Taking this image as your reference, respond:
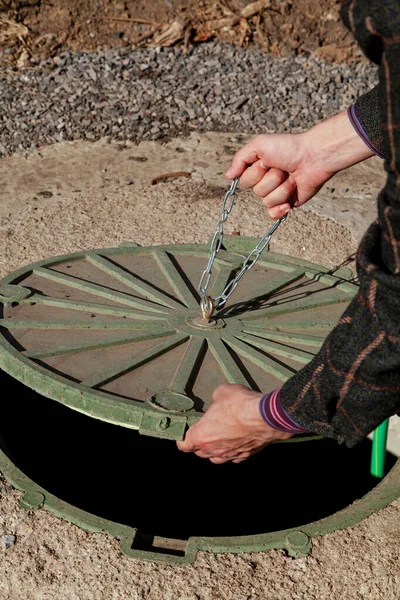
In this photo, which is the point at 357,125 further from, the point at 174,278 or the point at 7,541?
the point at 7,541

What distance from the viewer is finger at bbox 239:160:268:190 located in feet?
9.07

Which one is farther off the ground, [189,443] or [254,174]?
[254,174]

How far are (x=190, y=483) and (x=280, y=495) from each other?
42 cm

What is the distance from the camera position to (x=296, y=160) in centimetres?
270

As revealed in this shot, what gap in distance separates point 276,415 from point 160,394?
723 millimetres

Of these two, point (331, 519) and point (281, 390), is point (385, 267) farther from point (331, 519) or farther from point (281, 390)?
point (331, 519)

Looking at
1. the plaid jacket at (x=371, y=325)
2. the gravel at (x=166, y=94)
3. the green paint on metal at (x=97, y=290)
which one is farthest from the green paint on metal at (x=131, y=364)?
the gravel at (x=166, y=94)

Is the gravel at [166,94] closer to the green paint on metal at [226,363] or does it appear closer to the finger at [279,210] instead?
the finger at [279,210]

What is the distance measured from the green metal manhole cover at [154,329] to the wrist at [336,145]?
0.66m

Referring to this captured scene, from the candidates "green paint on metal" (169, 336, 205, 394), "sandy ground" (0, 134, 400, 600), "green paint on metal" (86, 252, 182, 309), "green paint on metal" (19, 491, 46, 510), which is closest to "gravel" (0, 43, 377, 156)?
"sandy ground" (0, 134, 400, 600)

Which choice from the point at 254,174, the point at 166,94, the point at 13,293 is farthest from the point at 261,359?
the point at 166,94

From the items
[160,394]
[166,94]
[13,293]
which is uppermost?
[166,94]

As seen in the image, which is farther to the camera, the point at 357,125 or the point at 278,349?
the point at 278,349

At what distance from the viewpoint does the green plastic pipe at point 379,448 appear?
296 cm
